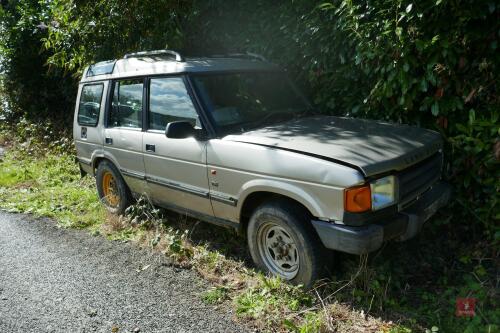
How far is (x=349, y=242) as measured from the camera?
3141 mm

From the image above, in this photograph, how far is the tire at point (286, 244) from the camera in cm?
345

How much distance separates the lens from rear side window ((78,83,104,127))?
18.4 feet

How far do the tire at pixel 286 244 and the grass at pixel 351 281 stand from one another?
0.12 m

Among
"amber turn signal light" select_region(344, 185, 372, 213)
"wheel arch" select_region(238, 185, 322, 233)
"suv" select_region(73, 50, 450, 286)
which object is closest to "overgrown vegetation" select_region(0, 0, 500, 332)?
"suv" select_region(73, 50, 450, 286)

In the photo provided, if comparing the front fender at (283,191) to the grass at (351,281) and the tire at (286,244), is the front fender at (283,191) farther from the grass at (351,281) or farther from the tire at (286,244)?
the grass at (351,281)

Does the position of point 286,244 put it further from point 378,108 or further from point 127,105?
point 127,105

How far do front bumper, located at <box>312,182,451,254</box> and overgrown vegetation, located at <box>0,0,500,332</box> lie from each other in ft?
1.48

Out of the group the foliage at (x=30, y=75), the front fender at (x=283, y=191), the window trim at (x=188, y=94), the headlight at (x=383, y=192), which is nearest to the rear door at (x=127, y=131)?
the window trim at (x=188, y=94)

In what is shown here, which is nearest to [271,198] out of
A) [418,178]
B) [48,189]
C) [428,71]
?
[418,178]

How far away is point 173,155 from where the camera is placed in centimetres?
434

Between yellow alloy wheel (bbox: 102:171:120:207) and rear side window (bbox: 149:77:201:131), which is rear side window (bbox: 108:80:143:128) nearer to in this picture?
rear side window (bbox: 149:77:201:131)

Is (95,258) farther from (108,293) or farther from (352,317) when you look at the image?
(352,317)

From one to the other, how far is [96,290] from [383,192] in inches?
99.4

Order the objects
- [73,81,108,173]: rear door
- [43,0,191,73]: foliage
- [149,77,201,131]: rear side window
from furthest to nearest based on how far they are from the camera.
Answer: [43,0,191,73]: foliage < [73,81,108,173]: rear door < [149,77,201,131]: rear side window
